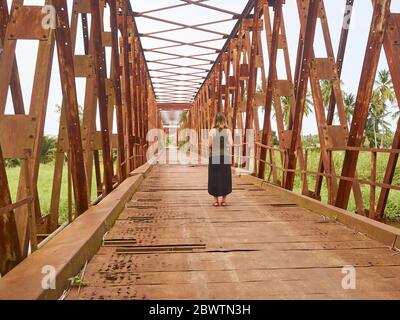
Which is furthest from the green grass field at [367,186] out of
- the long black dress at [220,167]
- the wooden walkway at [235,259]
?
the wooden walkway at [235,259]

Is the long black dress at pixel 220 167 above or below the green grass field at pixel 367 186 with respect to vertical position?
above

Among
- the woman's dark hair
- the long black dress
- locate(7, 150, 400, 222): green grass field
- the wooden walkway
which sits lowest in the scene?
locate(7, 150, 400, 222): green grass field

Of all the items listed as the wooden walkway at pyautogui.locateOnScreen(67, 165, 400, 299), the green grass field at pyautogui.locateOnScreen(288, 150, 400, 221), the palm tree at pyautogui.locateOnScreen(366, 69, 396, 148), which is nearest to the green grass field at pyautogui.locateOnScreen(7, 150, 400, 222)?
the green grass field at pyautogui.locateOnScreen(288, 150, 400, 221)

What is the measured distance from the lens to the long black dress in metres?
6.58

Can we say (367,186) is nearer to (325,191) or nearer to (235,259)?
(325,191)

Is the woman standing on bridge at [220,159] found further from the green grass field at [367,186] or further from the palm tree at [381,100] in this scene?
the palm tree at [381,100]

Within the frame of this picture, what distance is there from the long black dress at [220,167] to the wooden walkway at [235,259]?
0.96 metres

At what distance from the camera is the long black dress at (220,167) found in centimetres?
658

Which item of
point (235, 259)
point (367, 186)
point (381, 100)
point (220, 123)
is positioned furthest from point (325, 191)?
point (381, 100)

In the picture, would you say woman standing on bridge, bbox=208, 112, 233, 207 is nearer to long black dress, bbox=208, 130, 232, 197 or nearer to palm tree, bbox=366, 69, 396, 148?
long black dress, bbox=208, 130, 232, 197

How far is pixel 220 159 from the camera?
666 cm

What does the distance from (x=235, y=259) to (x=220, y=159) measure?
339 cm

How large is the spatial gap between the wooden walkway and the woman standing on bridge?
3.19 ft
